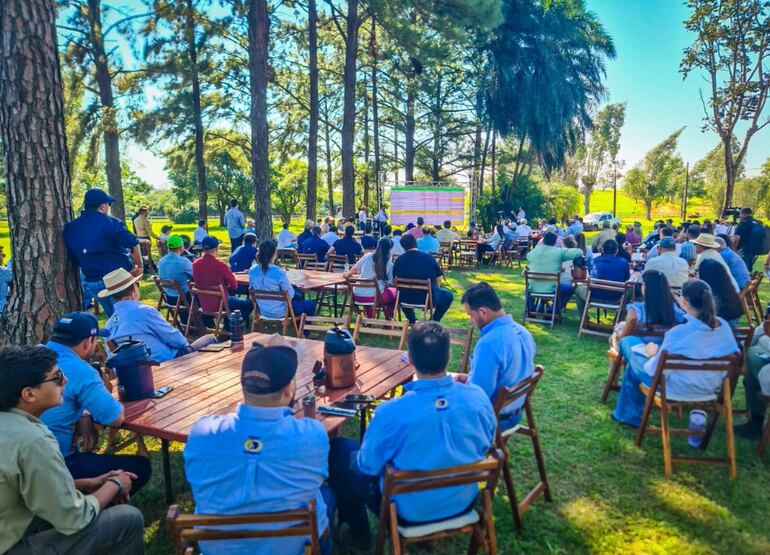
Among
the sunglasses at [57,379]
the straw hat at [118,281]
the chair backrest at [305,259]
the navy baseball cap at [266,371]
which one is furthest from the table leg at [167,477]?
the chair backrest at [305,259]

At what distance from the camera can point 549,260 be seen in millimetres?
7797

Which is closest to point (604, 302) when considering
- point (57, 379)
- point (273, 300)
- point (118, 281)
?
point (273, 300)

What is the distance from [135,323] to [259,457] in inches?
104

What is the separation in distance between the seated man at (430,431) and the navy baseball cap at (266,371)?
0.47 meters

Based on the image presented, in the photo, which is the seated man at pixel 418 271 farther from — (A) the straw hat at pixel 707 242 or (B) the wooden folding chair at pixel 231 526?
(B) the wooden folding chair at pixel 231 526

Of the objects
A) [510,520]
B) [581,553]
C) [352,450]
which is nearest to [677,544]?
[581,553]

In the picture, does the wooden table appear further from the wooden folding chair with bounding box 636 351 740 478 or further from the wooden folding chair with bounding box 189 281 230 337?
the wooden folding chair with bounding box 189 281 230 337

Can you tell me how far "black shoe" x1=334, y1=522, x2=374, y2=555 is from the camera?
2855 millimetres

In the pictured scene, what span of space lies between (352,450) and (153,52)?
1743 cm

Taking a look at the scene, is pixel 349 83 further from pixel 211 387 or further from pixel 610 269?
pixel 211 387

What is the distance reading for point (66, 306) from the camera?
443 cm

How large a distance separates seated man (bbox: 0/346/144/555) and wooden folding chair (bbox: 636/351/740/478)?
3.45 m

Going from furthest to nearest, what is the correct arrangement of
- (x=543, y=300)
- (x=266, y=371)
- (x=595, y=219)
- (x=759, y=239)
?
(x=595, y=219) → (x=759, y=239) → (x=543, y=300) → (x=266, y=371)

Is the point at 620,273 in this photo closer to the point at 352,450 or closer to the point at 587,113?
the point at 352,450
